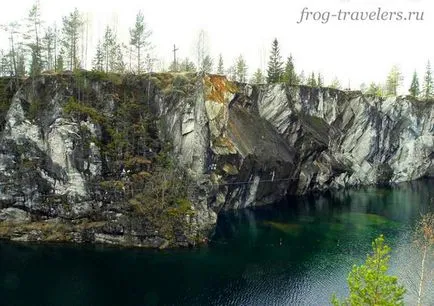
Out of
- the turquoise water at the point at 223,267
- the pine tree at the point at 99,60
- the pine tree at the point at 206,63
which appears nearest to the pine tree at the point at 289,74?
the pine tree at the point at 206,63

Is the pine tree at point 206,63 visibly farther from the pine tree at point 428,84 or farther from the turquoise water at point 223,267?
the pine tree at point 428,84

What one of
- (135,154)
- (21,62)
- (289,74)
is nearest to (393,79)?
(289,74)

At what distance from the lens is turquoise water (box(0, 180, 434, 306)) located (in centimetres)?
3481

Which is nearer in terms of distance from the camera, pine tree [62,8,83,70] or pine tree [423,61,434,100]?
pine tree [62,8,83,70]

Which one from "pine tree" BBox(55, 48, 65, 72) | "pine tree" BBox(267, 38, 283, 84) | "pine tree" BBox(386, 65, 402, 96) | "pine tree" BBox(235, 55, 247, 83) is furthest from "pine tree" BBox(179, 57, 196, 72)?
"pine tree" BBox(386, 65, 402, 96)

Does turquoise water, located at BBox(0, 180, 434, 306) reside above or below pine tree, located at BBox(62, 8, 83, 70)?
below

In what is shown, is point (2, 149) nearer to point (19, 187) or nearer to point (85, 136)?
point (19, 187)

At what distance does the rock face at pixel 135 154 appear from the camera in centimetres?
4953

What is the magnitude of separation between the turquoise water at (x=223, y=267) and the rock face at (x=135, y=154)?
3.74 m

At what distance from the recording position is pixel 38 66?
61.1m

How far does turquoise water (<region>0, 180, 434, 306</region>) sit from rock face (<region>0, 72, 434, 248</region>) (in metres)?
3.74

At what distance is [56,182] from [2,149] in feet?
27.1

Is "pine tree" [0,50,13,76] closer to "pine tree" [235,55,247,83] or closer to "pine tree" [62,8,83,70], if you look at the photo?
"pine tree" [62,8,83,70]

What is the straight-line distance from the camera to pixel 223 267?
42.0 meters
